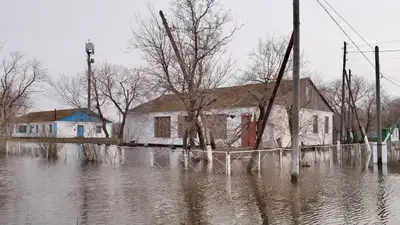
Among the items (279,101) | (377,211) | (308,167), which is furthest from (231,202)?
(279,101)

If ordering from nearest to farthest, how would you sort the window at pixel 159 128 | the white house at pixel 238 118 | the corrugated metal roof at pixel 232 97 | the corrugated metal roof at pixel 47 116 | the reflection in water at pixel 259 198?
the reflection in water at pixel 259 198 → the corrugated metal roof at pixel 232 97 → the white house at pixel 238 118 → the window at pixel 159 128 → the corrugated metal roof at pixel 47 116

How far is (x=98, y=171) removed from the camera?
16438mm

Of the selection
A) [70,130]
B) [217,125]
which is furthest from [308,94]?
[70,130]

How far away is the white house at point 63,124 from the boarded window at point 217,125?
23.7 m

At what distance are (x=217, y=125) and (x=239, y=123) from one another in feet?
23.0

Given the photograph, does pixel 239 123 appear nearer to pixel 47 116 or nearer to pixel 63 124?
pixel 63 124

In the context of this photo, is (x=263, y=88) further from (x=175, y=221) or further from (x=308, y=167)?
(x=175, y=221)

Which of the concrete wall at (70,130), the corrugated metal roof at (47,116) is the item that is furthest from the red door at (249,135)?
the corrugated metal roof at (47,116)

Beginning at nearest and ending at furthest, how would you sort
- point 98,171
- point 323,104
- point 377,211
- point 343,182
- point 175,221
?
point 175,221 → point 377,211 → point 343,182 → point 98,171 → point 323,104

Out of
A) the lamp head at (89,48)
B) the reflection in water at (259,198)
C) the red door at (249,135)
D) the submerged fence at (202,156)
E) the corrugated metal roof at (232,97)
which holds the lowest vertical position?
the reflection in water at (259,198)

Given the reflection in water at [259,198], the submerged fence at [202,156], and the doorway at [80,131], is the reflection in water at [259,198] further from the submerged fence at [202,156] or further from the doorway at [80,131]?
the doorway at [80,131]

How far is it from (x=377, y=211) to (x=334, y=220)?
148cm

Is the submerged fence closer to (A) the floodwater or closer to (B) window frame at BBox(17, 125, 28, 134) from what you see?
(A) the floodwater

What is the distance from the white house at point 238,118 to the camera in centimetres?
2077
